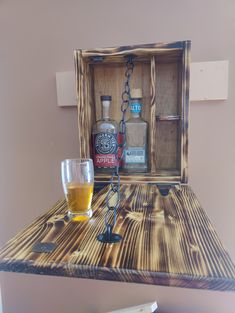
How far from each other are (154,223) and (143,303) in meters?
0.62

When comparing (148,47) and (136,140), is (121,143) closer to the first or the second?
(136,140)

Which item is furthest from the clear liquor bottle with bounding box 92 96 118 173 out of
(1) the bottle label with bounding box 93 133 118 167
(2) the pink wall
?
(2) the pink wall

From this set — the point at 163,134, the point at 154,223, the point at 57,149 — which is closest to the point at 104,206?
the point at 154,223

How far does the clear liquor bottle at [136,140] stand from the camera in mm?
759

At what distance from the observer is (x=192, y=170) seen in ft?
2.92

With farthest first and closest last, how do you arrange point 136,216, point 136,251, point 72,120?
point 72,120
point 136,216
point 136,251

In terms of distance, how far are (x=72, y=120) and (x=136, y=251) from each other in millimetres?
657

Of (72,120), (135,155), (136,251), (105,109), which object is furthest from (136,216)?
(72,120)

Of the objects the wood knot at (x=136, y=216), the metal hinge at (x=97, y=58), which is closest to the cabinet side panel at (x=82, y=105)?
the metal hinge at (x=97, y=58)

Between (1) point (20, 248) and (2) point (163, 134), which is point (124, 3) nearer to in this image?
(2) point (163, 134)

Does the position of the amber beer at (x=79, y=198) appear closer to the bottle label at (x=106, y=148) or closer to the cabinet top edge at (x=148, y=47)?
the bottle label at (x=106, y=148)

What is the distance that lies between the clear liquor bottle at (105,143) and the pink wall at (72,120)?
212 mm

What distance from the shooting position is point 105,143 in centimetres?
75

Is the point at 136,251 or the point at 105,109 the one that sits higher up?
the point at 105,109
